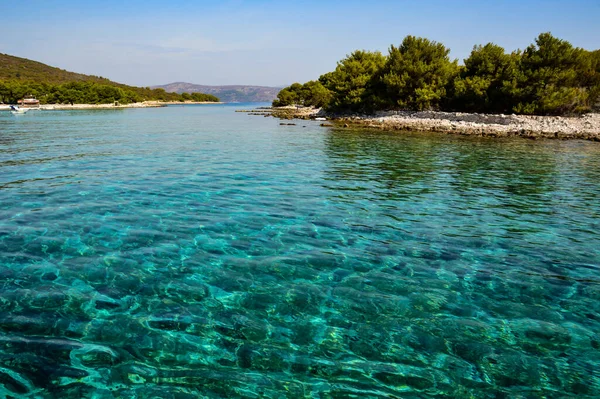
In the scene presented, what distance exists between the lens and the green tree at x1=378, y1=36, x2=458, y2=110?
68.9 metres

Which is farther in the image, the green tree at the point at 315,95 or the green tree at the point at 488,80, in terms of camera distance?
the green tree at the point at 315,95

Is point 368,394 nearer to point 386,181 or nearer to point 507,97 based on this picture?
point 386,181

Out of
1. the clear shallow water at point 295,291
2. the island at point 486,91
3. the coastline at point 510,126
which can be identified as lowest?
the clear shallow water at point 295,291

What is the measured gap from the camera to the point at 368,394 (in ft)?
17.5

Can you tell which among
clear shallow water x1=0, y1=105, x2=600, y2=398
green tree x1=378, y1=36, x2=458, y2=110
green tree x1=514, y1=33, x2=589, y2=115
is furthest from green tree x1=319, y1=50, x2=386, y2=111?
clear shallow water x1=0, y1=105, x2=600, y2=398

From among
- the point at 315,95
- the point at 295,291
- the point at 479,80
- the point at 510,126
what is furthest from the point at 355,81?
the point at 295,291

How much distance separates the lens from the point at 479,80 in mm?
61812

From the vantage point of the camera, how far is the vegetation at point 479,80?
2172 inches

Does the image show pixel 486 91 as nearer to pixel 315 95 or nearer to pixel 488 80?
pixel 488 80

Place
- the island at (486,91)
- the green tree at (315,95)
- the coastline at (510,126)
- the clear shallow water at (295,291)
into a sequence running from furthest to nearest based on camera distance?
the green tree at (315,95)
the island at (486,91)
the coastline at (510,126)
the clear shallow water at (295,291)

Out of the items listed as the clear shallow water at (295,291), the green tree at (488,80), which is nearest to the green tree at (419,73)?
the green tree at (488,80)

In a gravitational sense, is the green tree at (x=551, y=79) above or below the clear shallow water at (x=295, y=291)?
above

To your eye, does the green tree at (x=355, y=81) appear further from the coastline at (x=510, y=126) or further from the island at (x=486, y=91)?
the coastline at (x=510, y=126)

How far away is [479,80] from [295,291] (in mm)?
65284
